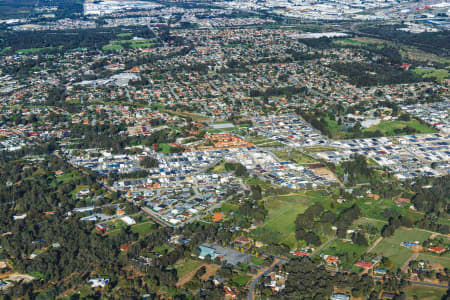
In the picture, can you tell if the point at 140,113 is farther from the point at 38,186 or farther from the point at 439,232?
the point at 439,232

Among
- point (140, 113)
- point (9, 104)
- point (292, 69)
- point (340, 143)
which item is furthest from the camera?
point (292, 69)

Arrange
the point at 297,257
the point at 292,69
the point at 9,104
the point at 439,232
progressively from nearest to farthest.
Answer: the point at 297,257, the point at 439,232, the point at 9,104, the point at 292,69

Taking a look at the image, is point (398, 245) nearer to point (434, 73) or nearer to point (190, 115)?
point (190, 115)

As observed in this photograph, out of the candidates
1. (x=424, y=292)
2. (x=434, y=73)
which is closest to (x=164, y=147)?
(x=424, y=292)

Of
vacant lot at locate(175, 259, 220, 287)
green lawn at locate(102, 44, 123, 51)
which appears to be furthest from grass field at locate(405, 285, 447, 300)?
green lawn at locate(102, 44, 123, 51)

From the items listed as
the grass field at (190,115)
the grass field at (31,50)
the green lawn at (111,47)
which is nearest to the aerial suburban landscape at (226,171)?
the grass field at (190,115)

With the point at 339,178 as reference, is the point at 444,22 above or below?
above

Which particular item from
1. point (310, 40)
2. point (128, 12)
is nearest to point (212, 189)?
point (310, 40)

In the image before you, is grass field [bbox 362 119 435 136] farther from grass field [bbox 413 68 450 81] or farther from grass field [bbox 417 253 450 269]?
grass field [bbox 417 253 450 269]
